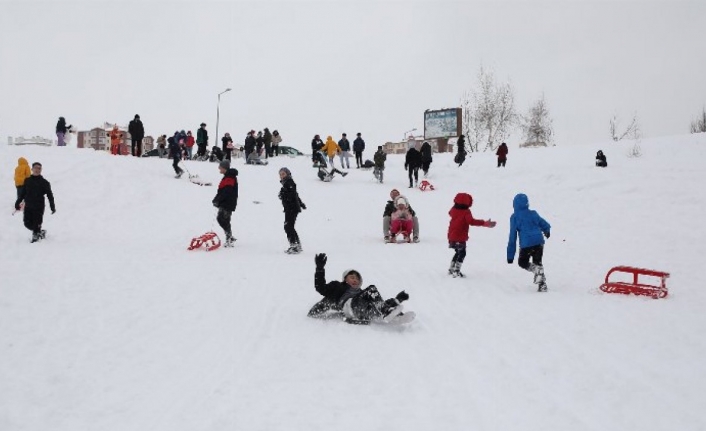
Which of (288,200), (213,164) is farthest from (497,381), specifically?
(213,164)

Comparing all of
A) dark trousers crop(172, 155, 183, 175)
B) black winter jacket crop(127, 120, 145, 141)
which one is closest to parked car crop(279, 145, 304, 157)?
black winter jacket crop(127, 120, 145, 141)

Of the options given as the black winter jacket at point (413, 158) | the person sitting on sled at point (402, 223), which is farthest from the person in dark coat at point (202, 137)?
A: the person sitting on sled at point (402, 223)

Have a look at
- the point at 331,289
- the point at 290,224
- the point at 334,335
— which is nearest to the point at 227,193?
the point at 290,224

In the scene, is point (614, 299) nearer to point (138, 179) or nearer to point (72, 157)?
point (138, 179)

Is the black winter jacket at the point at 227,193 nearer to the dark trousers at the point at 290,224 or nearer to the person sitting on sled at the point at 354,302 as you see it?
the dark trousers at the point at 290,224

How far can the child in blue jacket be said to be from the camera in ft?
25.6

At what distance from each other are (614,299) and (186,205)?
1358 centimetres

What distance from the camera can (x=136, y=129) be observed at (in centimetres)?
2298

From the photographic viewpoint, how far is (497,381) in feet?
14.5

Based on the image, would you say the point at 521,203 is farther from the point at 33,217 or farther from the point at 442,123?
the point at 442,123

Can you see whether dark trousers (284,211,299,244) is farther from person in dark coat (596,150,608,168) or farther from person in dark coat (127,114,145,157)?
person in dark coat (596,150,608,168)

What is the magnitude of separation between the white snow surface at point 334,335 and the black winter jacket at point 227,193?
1.07m

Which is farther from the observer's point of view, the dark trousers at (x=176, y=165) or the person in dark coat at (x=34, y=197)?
the dark trousers at (x=176, y=165)

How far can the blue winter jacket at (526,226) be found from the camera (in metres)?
7.78
